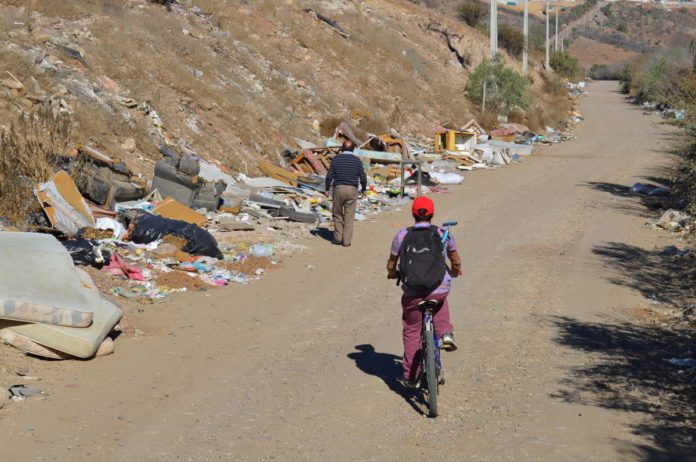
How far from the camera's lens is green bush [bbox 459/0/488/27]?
6125cm

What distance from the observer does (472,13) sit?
61.2 meters

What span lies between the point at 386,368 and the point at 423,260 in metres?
1.70

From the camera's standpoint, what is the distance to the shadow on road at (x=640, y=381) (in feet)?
21.1

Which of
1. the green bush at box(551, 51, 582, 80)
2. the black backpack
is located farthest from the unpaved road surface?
the green bush at box(551, 51, 582, 80)

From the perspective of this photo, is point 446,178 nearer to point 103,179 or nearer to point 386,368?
point 103,179

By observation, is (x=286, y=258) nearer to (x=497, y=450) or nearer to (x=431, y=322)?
(x=431, y=322)

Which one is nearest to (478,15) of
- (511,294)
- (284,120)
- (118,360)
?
(284,120)

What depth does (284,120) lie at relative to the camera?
2512 centimetres

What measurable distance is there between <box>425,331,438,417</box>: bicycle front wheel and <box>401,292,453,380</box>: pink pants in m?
0.28

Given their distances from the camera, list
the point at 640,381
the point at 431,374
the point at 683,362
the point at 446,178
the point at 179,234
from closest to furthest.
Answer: the point at 431,374, the point at 640,381, the point at 683,362, the point at 179,234, the point at 446,178

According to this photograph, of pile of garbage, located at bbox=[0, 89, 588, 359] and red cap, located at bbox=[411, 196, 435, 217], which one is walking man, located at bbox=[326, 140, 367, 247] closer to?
pile of garbage, located at bbox=[0, 89, 588, 359]

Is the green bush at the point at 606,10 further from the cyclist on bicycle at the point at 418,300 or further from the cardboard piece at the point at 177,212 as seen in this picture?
the cyclist on bicycle at the point at 418,300

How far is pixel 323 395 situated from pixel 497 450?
1.75 meters

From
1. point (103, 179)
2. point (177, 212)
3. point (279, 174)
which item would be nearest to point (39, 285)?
point (177, 212)
